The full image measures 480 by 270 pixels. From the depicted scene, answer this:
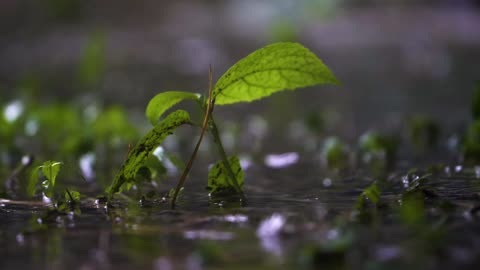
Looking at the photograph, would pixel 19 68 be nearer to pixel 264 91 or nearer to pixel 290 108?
pixel 290 108

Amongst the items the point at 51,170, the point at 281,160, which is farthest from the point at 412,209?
the point at 281,160

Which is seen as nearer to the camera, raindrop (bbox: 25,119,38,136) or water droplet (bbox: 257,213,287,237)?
water droplet (bbox: 257,213,287,237)

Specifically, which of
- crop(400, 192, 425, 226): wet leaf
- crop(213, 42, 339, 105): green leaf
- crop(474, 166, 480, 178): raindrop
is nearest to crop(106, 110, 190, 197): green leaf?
crop(213, 42, 339, 105): green leaf

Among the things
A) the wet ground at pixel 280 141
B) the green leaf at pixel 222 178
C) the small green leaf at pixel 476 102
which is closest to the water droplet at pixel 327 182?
the wet ground at pixel 280 141

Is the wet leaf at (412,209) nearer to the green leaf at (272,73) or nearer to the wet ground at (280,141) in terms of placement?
the wet ground at (280,141)

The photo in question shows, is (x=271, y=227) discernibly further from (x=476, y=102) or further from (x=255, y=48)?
(x=255, y=48)

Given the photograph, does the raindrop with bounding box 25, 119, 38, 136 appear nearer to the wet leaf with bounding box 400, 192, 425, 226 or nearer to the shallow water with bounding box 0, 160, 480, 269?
the shallow water with bounding box 0, 160, 480, 269
